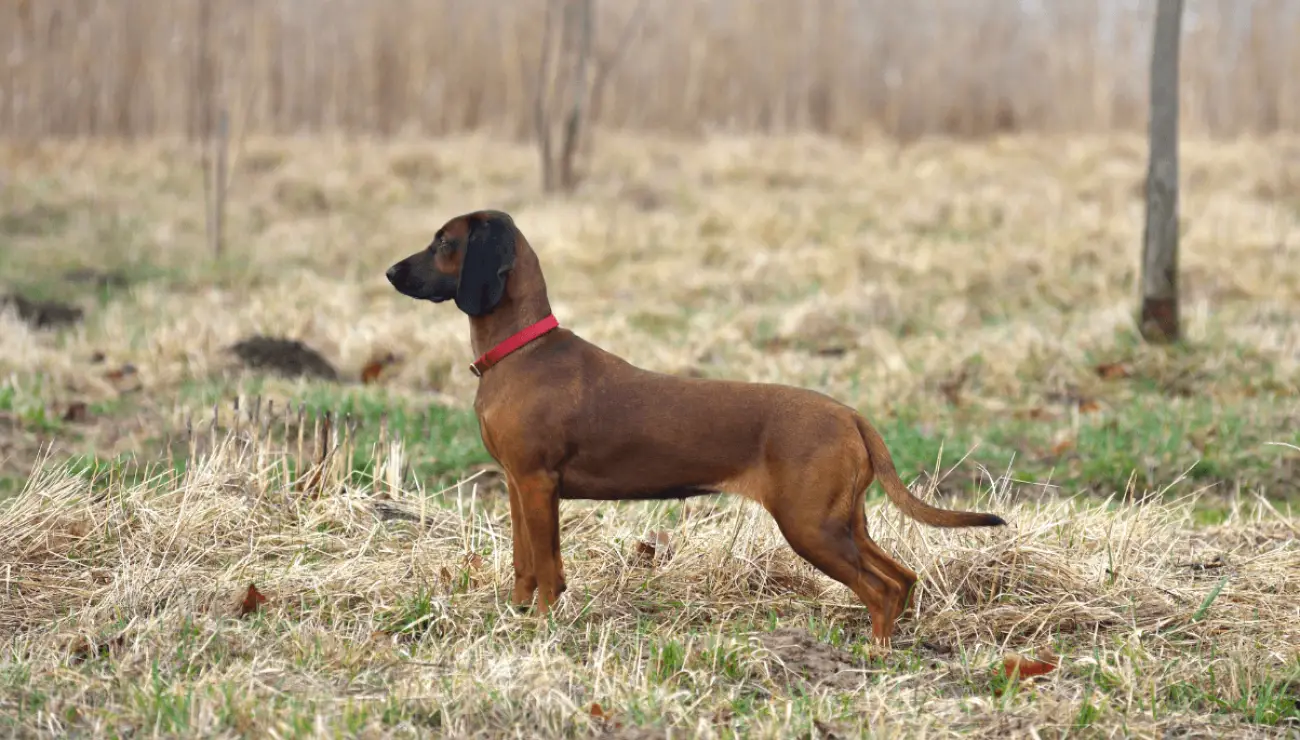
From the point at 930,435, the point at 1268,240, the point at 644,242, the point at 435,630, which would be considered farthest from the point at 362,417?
the point at 1268,240

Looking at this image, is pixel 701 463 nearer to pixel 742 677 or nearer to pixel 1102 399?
pixel 742 677

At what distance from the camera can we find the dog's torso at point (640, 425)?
393cm

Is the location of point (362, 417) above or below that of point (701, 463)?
below

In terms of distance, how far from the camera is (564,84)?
1830 cm

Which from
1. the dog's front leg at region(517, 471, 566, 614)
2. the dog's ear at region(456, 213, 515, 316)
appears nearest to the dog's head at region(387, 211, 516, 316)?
the dog's ear at region(456, 213, 515, 316)

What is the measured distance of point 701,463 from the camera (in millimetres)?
3938

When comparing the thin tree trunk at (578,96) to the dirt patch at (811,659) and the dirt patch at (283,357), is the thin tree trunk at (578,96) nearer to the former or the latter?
the dirt patch at (283,357)

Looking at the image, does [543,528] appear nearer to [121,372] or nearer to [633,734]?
[633,734]

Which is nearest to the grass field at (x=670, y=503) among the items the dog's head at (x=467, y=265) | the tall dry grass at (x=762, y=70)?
the dog's head at (x=467, y=265)

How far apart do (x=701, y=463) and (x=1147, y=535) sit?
209 centimetres

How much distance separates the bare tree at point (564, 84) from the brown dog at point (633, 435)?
13036 mm

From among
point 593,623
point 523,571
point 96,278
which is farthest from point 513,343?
point 96,278

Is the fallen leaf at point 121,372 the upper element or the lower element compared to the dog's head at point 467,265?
lower

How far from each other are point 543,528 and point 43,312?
8594 mm
